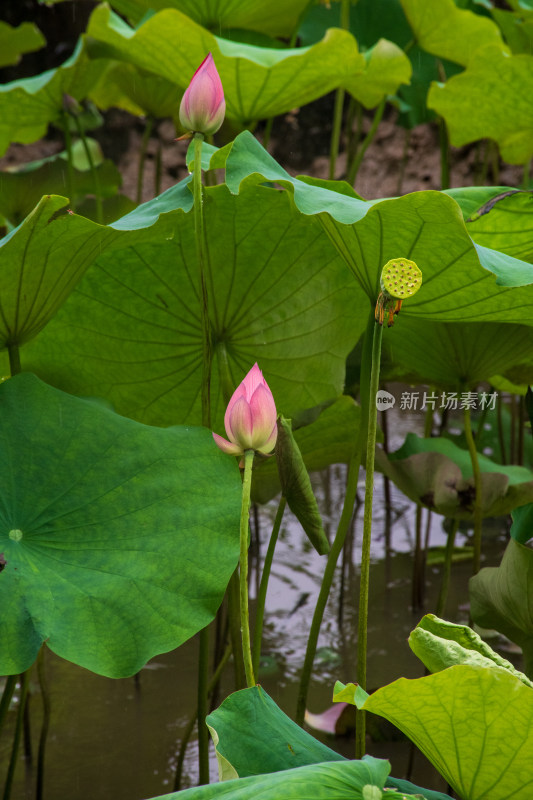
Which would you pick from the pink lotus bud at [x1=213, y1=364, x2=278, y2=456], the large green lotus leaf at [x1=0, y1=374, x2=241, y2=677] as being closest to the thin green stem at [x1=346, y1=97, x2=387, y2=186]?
the large green lotus leaf at [x1=0, y1=374, x2=241, y2=677]

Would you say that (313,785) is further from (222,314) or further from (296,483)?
(222,314)

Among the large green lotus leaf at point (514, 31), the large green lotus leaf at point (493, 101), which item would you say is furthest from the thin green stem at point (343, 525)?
the large green lotus leaf at point (514, 31)

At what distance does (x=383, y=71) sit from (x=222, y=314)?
2.62ft

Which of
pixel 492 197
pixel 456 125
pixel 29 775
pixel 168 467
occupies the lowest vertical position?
pixel 29 775

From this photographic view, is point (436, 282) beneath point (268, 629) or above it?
above

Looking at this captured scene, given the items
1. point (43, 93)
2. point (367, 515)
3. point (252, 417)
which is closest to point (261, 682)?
point (367, 515)

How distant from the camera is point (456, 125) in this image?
165 centimetres

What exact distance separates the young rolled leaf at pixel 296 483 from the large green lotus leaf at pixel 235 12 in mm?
1190

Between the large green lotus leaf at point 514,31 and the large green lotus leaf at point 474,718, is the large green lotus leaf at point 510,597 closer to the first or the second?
the large green lotus leaf at point 474,718

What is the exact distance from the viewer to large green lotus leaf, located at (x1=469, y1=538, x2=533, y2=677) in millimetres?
863

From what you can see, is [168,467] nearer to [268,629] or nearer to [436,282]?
[436,282]

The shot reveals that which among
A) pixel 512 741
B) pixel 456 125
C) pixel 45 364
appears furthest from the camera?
pixel 456 125

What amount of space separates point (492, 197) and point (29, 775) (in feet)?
3.20

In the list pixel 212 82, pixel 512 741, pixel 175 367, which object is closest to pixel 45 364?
pixel 175 367
